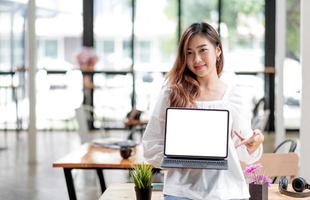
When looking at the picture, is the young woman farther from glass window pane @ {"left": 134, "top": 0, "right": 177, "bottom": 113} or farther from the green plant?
glass window pane @ {"left": 134, "top": 0, "right": 177, "bottom": 113}

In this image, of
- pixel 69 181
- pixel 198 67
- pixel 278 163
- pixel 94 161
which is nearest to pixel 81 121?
pixel 69 181

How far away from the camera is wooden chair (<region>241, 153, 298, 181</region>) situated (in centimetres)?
344

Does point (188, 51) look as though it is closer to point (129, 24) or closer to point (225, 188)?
point (225, 188)

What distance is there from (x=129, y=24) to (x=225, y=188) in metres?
9.26

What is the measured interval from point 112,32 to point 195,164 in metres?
9.35

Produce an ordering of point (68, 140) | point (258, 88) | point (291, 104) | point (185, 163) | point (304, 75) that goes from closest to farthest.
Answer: point (185, 163), point (304, 75), point (291, 104), point (68, 140), point (258, 88)

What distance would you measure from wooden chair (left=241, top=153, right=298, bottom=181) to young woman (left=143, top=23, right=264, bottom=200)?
48.8 inches

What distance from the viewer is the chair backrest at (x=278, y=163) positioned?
3.44 metres

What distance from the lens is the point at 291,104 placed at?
893 centimetres

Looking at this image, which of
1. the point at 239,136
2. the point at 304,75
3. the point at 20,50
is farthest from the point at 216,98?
the point at 20,50

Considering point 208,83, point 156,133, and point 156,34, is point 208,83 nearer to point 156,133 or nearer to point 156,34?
point 156,133

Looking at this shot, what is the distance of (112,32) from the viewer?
36.8ft

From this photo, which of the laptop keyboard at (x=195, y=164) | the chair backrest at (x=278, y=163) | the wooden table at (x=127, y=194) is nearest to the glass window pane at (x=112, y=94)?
the chair backrest at (x=278, y=163)

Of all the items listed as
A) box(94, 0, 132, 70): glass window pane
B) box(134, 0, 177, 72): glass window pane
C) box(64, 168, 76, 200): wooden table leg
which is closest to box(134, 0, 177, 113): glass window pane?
box(134, 0, 177, 72): glass window pane
